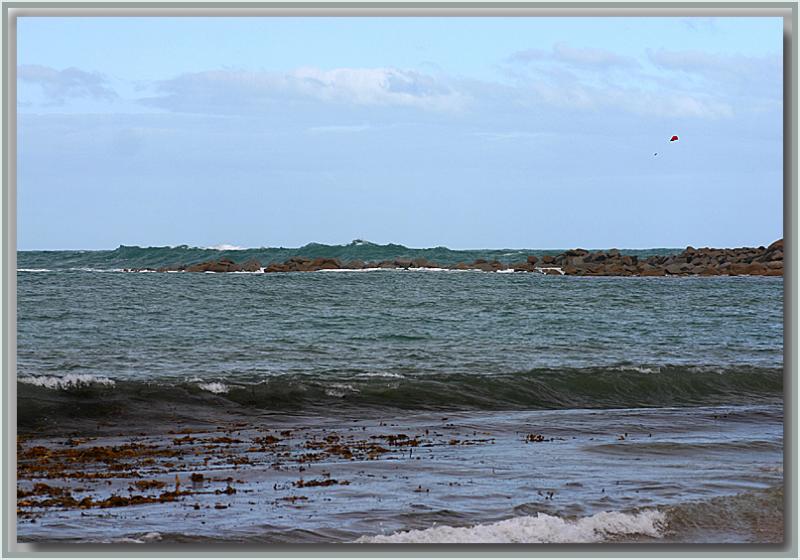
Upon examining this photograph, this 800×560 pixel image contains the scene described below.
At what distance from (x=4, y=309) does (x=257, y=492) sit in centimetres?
371

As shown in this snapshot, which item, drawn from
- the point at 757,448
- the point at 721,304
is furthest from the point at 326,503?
the point at 721,304

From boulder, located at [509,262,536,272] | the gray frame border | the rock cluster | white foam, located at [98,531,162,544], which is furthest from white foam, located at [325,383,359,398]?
boulder, located at [509,262,536,272]

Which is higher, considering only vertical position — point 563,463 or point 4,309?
point 4,309

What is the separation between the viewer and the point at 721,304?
35.1 meters

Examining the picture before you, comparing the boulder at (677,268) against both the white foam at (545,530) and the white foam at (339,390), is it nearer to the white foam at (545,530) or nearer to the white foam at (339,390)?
the white foam at (339,390)

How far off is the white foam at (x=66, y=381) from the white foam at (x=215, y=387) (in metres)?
1.55

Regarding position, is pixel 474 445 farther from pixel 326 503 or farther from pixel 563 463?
pixel 326 503

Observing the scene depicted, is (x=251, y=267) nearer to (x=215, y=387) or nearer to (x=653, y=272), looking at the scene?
(x=653, y=272)

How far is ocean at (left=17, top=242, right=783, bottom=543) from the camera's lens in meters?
8.23

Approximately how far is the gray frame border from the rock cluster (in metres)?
43.1

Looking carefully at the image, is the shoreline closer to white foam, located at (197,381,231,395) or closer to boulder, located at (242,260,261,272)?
white foam, located at (197,381,231,395)
